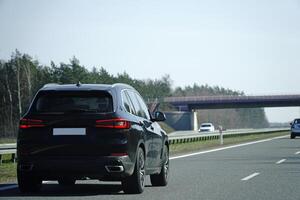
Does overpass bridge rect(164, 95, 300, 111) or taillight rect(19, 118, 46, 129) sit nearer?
taillight rect(19, 118, 46, 129)

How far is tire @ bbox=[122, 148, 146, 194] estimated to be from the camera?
36.9 feet

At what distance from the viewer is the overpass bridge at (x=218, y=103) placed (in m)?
117

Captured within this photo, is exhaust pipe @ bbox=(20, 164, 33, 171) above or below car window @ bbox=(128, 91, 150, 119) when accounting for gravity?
below

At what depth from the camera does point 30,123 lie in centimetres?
1088

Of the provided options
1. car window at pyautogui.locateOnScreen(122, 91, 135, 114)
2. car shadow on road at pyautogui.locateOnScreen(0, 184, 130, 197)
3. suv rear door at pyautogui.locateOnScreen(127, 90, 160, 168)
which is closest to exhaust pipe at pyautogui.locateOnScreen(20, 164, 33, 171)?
car shadow on road at pyautogui.locateOnScreen(0, 184, 130, 197)

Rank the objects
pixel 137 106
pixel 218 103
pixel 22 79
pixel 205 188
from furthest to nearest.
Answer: pixel 218 103
pixel 22 79
pixel 205 188
pixel 137 106

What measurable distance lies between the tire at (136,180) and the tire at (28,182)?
1.42m

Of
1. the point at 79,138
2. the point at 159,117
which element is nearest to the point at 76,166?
the point at 79,138

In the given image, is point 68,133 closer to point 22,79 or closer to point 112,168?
point 112,168

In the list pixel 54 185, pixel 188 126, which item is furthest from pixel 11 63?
pixel 54 185

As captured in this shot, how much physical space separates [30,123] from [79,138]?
2.72 feet

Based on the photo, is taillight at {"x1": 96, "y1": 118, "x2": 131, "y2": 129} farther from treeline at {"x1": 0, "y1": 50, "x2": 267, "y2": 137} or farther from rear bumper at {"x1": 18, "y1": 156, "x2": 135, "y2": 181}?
treeline at {"x1": 0, "y1": 50, "x2": 267, "y2": 137}

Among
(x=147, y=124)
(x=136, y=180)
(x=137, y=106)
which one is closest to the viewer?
(x=136, y=180)

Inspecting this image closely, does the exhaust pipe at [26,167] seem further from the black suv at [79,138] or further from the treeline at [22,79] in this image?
the treeline at [22,79]
